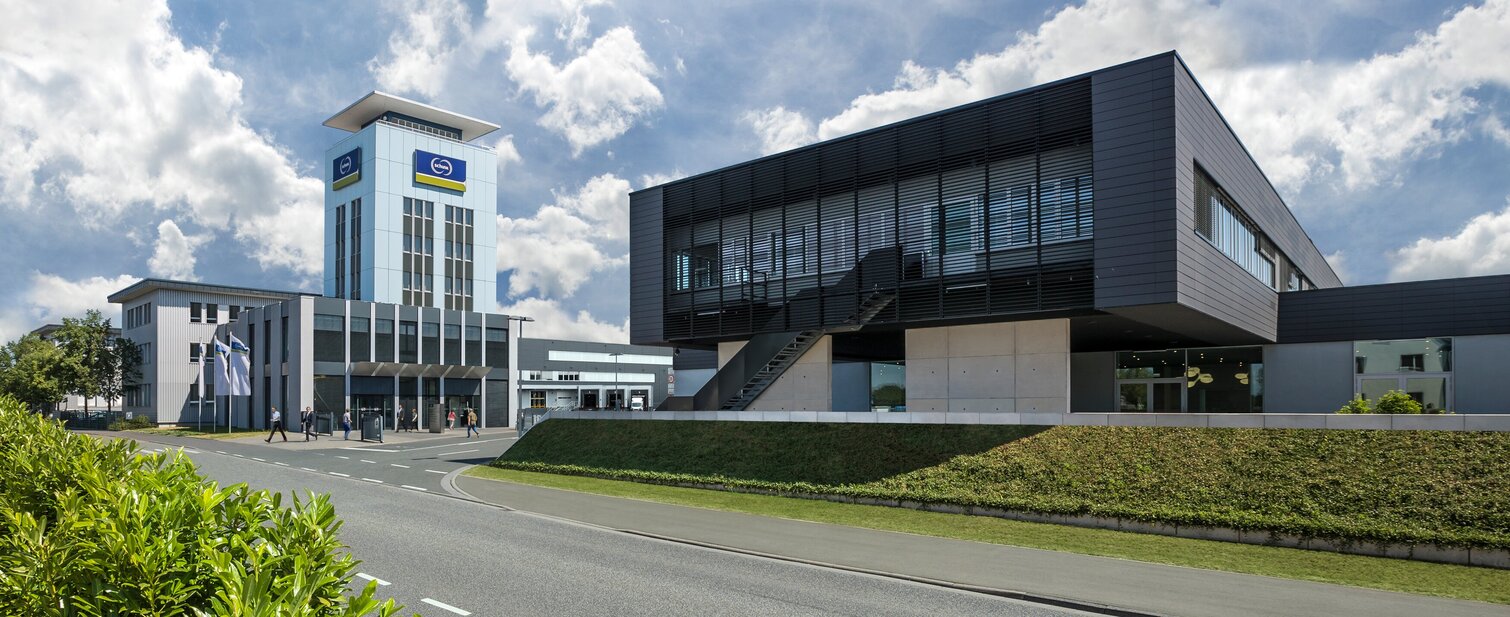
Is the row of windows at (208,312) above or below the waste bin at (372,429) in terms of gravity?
above

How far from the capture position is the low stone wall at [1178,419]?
16953 mm

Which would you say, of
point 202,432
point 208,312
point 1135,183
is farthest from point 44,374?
point 1135,183

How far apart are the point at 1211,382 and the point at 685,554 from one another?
26.6 meters

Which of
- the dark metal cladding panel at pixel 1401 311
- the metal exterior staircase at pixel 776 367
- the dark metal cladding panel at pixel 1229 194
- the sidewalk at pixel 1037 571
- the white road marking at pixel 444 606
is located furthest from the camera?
the metal exterior staircase at pixel 776 367

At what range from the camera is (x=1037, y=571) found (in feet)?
41.5

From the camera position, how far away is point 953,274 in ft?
86.4

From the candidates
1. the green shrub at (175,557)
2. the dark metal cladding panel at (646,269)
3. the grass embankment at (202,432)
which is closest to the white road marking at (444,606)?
the green shrub at (175,557)

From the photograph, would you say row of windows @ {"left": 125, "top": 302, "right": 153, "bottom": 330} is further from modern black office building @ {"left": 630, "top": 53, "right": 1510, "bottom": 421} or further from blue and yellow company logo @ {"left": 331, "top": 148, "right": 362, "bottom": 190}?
modern black office building @ {"left": 630, "top": 53, "right": 1510, "bottom": 421}

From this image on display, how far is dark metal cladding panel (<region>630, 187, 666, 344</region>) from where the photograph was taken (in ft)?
115

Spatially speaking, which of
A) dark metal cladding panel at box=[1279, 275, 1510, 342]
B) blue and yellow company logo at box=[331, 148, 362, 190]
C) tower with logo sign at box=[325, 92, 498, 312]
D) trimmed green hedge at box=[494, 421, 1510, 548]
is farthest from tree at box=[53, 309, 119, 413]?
dark metal cladding panel at box=[1279, 275, 1510, 342]

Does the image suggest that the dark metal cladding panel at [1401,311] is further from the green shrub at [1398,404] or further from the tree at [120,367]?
the tree at [120,367]

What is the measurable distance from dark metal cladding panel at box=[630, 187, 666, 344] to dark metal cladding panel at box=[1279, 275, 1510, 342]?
967 inches

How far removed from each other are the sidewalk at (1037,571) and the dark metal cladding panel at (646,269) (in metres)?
17.1

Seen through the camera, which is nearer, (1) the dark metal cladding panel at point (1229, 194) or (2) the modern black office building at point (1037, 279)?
(1) the dark metal cladding panel at point (1229, 194)
